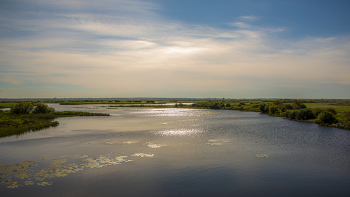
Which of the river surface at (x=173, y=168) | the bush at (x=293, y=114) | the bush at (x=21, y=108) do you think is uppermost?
the bush at (x=21, y=108)

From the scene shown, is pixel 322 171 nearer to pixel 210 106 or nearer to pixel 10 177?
pixel 10 177

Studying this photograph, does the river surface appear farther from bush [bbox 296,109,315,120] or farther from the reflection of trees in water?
bush [bbox 296,109,315,120]

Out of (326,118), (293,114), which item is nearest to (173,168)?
Result: (326,118)

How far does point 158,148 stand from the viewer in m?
22.4

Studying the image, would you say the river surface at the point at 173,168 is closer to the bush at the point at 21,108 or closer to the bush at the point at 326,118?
the bush at the point at 326,118

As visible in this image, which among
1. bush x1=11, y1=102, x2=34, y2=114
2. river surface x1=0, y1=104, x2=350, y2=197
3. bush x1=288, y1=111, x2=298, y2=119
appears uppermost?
bush x1=11, y1=102, x2=34, y2=114

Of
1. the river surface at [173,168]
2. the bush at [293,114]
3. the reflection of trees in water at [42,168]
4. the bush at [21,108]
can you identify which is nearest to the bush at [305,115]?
the bush at [293,114]

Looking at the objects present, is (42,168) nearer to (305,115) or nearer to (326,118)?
(326,118)

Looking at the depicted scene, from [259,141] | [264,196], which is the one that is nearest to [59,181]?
[264,196]

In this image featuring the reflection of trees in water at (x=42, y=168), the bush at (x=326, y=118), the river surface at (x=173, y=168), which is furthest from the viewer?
the bush at (x=326, y=118)

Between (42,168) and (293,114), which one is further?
(293,114)

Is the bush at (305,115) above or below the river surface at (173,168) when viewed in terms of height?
above

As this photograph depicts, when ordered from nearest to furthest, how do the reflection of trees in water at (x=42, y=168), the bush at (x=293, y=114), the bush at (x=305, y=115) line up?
the reflection of trees in water at (x=42, y=168) → the bush at (x=305, y=115) → the bush at (x=293, y=114)

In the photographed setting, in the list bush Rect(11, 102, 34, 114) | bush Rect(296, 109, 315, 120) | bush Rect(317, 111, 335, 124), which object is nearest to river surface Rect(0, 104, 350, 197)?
bush Rect(317, 111, 335, 124)
